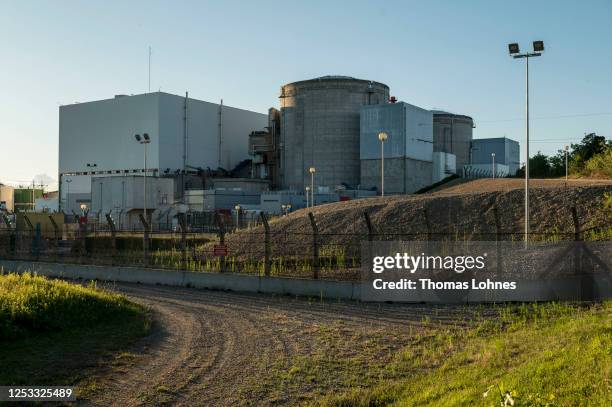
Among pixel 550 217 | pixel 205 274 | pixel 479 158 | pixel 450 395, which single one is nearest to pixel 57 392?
pixel 450 395

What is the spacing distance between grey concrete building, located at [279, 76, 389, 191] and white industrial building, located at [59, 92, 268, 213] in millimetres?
18047

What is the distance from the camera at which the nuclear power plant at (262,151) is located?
7181 centimetres

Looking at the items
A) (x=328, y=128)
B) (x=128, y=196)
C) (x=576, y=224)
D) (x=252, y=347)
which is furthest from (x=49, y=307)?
(x=128, y=196)

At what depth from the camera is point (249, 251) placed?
26266mm

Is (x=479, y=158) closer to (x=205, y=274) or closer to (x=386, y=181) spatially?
(x=386, y=181)

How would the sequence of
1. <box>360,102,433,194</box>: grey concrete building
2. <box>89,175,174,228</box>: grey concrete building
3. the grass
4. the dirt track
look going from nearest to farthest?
the grass, the dirt track, <box>360,102,433,194</box>: grey concrete building, <box>89,175,174,228</box>: grey concrete building

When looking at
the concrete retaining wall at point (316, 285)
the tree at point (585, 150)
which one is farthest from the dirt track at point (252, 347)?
the tree at point (585, 150)

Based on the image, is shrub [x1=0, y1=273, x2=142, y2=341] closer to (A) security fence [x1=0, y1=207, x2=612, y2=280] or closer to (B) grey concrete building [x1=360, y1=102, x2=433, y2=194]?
(A) security fence [x1=0, y1=207, x2=612, y2=280]

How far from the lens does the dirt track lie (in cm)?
882

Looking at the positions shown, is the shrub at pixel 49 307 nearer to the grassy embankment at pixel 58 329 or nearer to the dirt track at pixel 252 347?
the grassy embankment at pixel 58 329

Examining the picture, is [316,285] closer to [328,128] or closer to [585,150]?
[585,150]

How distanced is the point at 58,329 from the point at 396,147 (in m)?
60.1

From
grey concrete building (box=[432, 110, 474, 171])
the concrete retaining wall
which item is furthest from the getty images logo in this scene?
grey concrete building (box=[432, 110, 474, 171])

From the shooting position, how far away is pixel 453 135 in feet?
314
